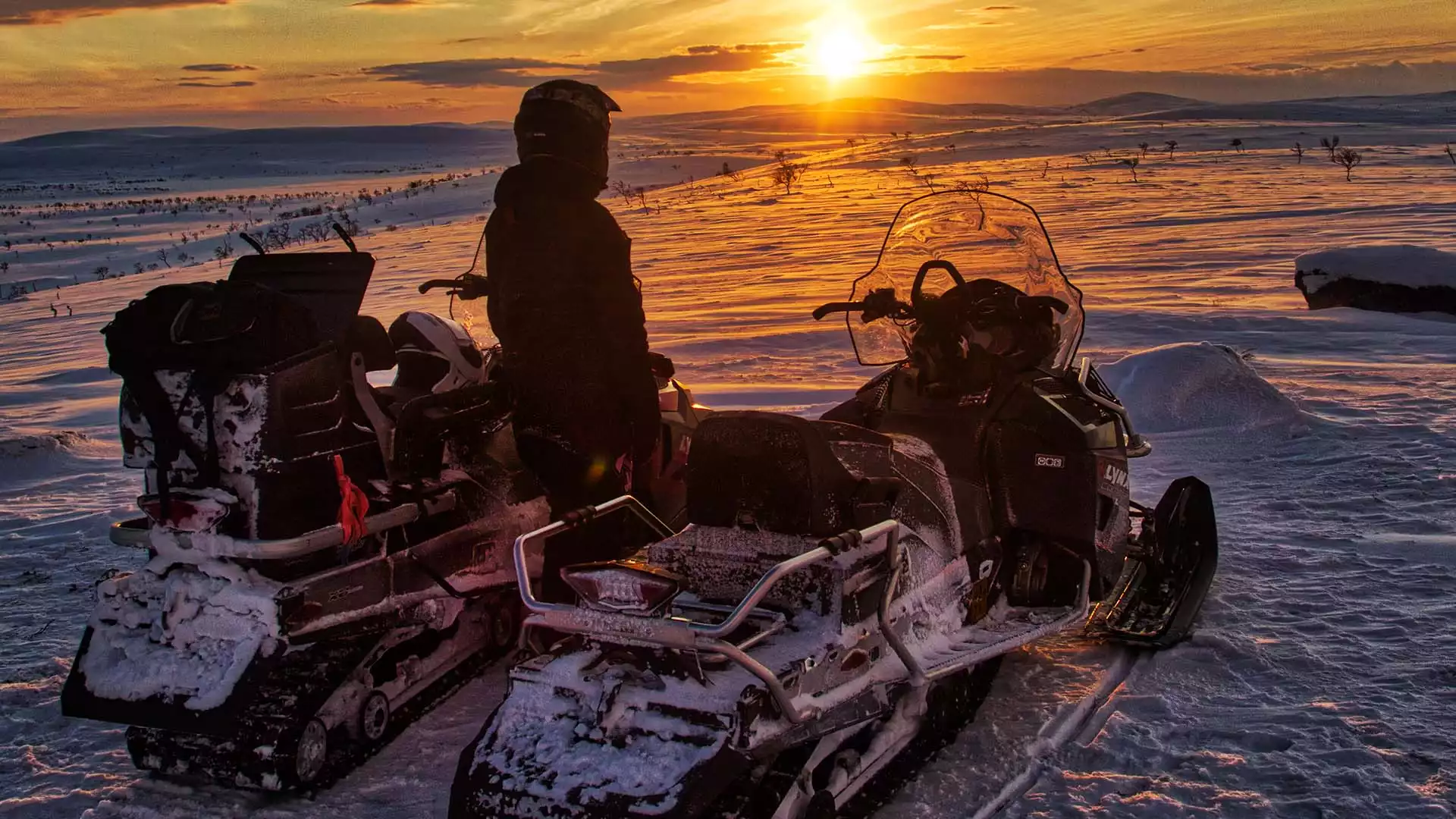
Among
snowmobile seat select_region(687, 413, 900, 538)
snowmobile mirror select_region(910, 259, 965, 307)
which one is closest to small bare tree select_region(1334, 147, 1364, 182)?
snowmobile mirror select_region(910, 259, 965, 307)

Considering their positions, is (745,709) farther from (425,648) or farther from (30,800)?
(30,800)

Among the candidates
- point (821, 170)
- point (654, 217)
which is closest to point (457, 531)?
point (654, 217)

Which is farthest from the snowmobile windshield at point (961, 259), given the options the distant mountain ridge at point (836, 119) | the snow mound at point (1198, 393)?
the distant mountain ridge at point (836, 119)

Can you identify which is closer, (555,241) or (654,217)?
(555,241)

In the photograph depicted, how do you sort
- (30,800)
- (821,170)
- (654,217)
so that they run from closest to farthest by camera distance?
(30,800) → (654,217) → (821,170)

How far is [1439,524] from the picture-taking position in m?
5.44

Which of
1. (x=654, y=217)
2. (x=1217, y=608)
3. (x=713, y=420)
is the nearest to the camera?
(x=713, y=420)

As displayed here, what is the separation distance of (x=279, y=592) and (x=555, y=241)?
162cm

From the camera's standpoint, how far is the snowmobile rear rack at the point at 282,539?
3561 millimetres

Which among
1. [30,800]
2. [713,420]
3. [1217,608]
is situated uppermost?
[713,420]

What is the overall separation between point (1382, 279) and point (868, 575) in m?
9.32

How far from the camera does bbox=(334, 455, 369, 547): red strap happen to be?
3.77m

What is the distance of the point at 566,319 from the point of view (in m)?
4.44

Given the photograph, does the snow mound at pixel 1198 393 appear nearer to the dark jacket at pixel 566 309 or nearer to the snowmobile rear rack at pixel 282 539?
the dark jacket at pixel 566 309
